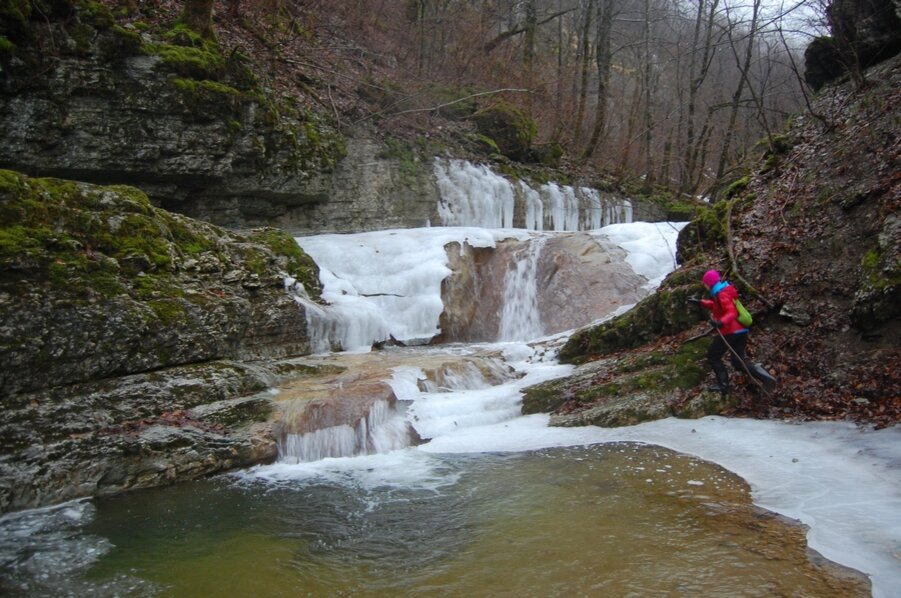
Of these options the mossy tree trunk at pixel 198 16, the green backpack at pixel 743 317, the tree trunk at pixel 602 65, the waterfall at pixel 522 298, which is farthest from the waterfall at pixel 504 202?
the green backpack at pixel 743 317

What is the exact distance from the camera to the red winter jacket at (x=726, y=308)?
6734mm

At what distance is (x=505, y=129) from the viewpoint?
19.7m

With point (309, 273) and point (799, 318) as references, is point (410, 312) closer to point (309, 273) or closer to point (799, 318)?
point (309, 273)

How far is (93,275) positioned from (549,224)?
13473 mm

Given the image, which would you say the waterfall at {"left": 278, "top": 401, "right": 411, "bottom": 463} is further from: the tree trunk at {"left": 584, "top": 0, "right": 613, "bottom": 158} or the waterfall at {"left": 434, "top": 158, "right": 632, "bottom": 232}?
the tree trunk at {"left": 584, "top": 0, "right": 613, "bottom": 158}

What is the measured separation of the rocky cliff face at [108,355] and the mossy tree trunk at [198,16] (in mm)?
6373

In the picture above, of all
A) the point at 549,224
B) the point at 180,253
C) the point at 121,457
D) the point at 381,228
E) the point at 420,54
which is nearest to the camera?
Answer: the point at 121,457

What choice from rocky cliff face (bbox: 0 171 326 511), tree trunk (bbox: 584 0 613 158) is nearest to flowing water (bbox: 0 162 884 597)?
rocky cliff face (bbox: 0 171 326 511)

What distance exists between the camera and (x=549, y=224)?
1833cm

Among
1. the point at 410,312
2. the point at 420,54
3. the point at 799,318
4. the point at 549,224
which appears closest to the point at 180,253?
the point at 410,312

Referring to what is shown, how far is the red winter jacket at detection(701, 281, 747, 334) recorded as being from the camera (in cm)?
673

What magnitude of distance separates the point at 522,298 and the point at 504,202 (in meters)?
5.18

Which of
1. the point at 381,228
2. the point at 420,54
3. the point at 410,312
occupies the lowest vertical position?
the point at 410,312

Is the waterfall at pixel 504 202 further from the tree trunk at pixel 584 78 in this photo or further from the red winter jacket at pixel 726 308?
the red winter jacket at pixel 726 308
